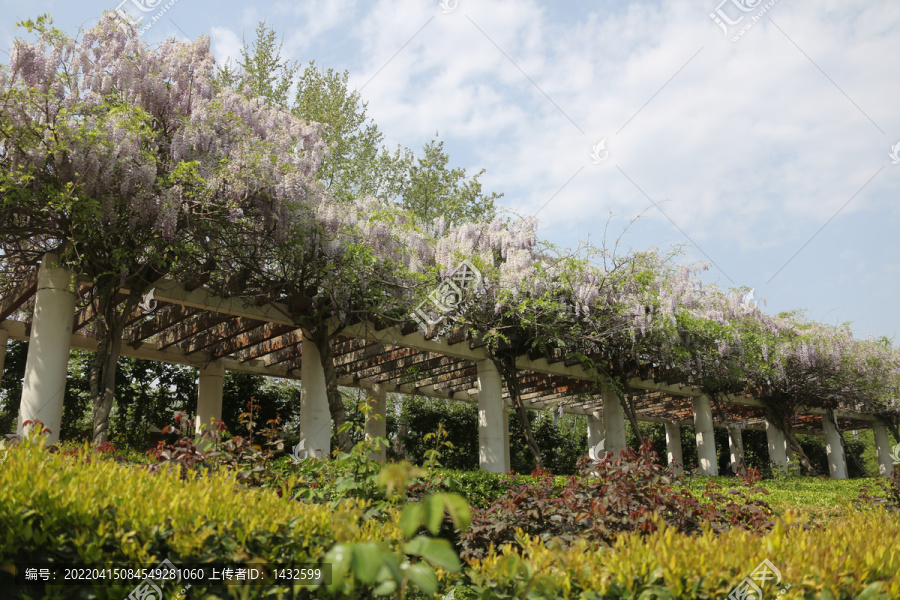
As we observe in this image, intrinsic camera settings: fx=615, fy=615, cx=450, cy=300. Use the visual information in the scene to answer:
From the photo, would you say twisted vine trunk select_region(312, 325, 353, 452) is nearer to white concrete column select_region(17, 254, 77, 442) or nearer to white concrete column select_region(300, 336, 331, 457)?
white concrete column select_region(300, 336, 331, 457)

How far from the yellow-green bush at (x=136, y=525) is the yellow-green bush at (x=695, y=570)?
2.08 ft

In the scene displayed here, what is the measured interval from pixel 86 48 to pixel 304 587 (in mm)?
6857

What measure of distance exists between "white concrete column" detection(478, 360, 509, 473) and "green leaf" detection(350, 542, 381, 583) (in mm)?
9176

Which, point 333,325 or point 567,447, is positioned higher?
point 333,325

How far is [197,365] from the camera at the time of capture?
1087 cm

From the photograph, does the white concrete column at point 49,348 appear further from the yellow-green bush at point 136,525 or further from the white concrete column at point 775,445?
the white concrete column at point 775,445

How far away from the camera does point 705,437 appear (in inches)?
625

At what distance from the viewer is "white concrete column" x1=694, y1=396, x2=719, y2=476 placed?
1554 centimetres

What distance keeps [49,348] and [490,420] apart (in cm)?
642

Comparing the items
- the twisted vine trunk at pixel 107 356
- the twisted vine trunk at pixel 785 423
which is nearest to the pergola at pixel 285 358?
the twisted vine trunk at pixel 107 356

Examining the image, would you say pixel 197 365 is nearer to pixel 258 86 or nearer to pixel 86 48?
pixel 86 48

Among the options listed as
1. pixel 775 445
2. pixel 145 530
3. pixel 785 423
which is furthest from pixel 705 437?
pixel 145 530

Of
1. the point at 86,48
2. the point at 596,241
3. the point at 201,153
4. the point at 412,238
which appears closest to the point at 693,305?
the point at 596,241

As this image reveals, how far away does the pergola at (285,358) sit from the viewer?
21.7 feet
